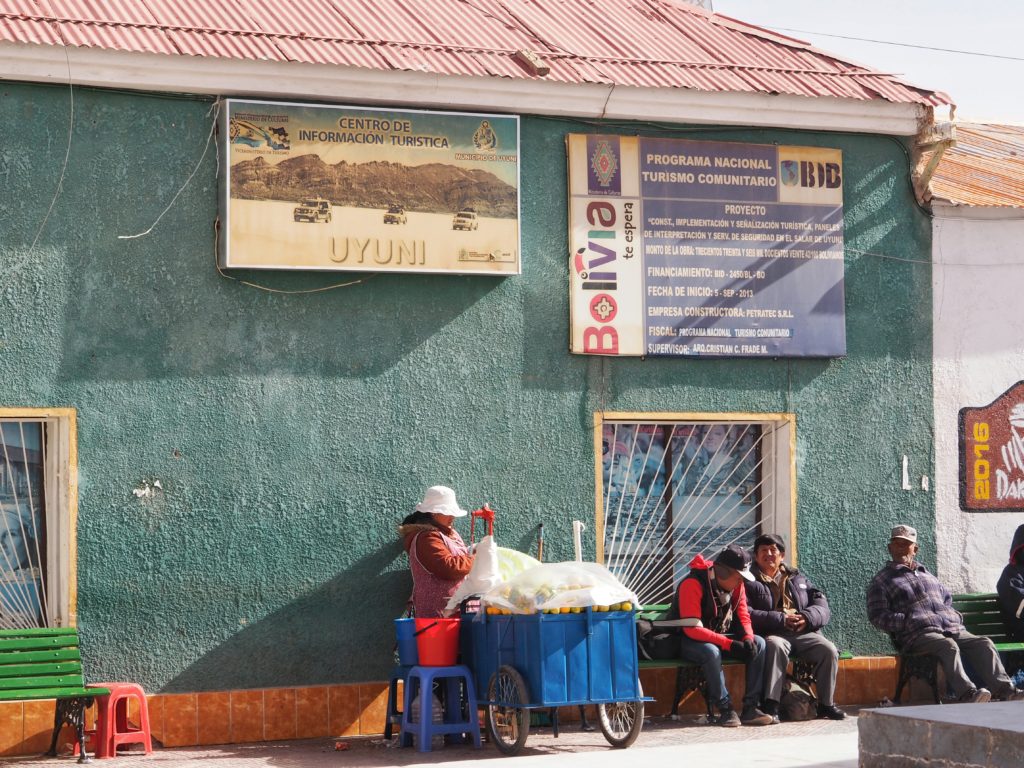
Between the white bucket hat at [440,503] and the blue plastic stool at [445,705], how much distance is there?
1.02 metres

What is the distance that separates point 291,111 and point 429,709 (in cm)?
400

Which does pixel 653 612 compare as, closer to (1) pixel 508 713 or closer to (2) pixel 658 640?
(2) pixel 658 640

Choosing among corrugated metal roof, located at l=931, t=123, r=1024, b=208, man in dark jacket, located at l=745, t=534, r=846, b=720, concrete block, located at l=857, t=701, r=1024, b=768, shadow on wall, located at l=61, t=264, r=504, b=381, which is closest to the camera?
concrete block, located at l=857, t=701, r=1024, b=768

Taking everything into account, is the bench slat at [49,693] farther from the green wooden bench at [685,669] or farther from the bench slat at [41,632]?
the green wooden bench at [685,669]

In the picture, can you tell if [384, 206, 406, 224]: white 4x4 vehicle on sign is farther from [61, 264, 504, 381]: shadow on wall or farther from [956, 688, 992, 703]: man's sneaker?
[956, 688, 992, 703]: man's sneaker

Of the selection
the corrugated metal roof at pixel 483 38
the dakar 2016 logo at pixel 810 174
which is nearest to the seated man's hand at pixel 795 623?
the dakar 2016 logo at pixel 810 174

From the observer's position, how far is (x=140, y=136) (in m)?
10.3

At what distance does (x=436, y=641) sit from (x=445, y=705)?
442mm

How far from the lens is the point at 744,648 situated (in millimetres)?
10828

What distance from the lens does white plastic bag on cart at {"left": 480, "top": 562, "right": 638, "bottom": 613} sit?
31.1 ft

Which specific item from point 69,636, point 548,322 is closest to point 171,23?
point 548,322

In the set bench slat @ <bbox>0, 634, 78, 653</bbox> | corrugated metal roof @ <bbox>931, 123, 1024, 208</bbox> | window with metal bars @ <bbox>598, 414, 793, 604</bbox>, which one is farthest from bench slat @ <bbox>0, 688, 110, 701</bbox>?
corrugated metal roof @ <bbox>931, 123, 1024, 208</bbox>

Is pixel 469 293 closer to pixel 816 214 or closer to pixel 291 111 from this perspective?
pixel 291 111

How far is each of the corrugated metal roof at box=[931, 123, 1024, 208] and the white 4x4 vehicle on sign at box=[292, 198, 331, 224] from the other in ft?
15.7
